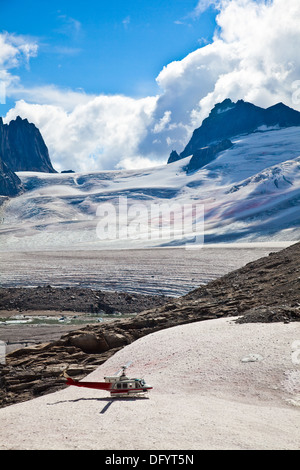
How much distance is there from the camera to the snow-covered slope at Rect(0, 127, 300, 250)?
268 feet

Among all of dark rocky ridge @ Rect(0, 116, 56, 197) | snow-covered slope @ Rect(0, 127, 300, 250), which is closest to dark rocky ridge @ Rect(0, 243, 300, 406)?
snow-covered slope @ Rect(0, 127, 300, 250)

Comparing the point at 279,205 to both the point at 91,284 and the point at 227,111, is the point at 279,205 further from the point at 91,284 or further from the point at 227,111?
the point at 227,111

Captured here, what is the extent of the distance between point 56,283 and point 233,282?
82.8ft

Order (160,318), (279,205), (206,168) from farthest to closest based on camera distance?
(206,168)
(279,205)
(160,318)

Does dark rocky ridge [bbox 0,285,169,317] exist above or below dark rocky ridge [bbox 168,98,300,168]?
below

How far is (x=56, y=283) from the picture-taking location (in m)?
47.5

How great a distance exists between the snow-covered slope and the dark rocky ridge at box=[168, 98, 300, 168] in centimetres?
1441

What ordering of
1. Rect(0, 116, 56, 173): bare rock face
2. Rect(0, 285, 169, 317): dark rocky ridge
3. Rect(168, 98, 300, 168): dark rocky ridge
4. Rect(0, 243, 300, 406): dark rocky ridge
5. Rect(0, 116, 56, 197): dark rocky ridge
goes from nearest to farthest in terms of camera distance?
Rect(0, 243, 300, 406): dark rocky ridge < Rect(0, 285, 169, 317): dark rocky ridge < Rect(168, 98, 300, 168): dark rocky ridge < Rect(0, 116, 56, 197): dark rocky ridge < Rect(0, 116, 56, 173): bare rock face

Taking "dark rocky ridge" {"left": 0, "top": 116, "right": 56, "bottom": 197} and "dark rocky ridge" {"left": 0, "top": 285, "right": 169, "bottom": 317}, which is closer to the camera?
"dark rocky ridge" {"left": 0, "top": 285, "right": 169, "bottom": 317}

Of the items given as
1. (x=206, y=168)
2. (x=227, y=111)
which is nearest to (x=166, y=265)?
(x=206, y=168)

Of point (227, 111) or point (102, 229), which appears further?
point (227, 111)

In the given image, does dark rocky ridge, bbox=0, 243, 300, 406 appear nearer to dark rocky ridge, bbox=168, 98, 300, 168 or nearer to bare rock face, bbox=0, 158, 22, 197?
bare rock face, bbox=0, 158, 22, 197

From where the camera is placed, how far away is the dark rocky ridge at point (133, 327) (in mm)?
16109

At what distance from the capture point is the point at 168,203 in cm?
12175
